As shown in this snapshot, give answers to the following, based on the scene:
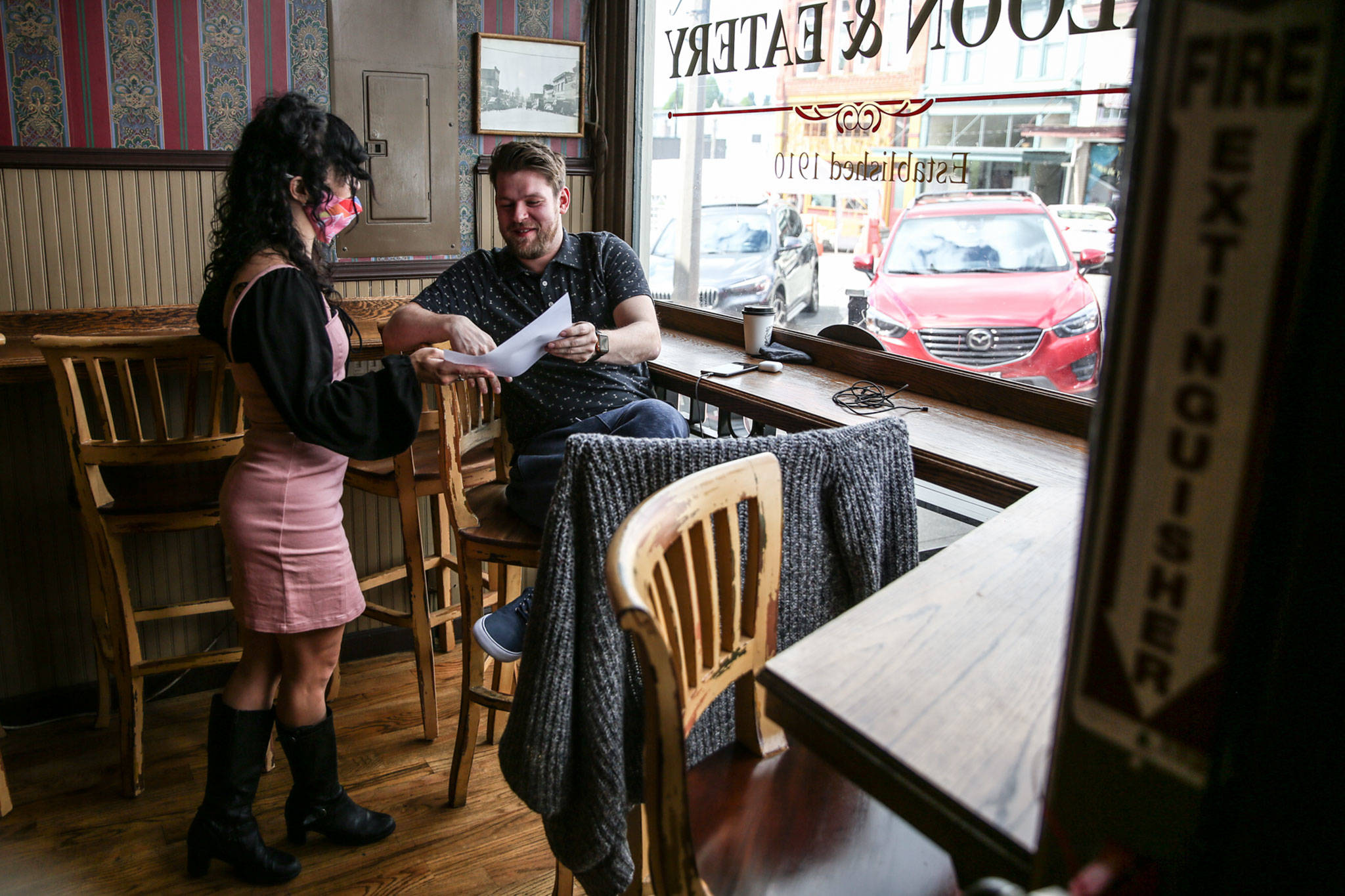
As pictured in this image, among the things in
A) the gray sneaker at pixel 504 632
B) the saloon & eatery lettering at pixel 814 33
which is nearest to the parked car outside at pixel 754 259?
the saloon & eatery lettering at pixel 814 33

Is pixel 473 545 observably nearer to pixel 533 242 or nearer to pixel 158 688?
pixel 533 242

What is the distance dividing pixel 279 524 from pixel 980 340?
170 cm

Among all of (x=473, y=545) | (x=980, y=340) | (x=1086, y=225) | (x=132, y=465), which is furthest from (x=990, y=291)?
(x=132, y=465)

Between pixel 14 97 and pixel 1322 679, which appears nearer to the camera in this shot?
pixel 1322 679

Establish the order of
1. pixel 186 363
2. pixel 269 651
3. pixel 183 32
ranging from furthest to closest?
1. pixel 183 32
2. pixel 186 363
3. pixel 269 651

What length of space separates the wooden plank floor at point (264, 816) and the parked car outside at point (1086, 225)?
1814 millimetres

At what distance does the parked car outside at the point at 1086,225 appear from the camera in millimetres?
2088

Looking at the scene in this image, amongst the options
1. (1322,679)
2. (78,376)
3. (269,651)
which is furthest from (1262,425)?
(78,376)

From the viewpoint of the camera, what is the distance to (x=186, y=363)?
2.18m

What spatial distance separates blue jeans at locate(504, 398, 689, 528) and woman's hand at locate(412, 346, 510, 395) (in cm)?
22

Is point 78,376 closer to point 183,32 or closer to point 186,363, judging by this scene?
point 186,363

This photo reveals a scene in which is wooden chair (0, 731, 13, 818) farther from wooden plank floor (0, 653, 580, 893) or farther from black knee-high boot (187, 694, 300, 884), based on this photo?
black knee-high boot (187, 694, 300, 884)

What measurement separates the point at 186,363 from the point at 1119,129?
6.93 ft

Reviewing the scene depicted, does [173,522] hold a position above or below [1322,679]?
below
